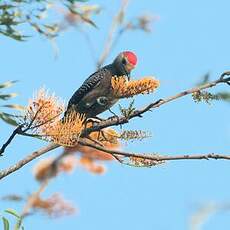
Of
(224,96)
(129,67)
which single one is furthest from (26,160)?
(129,67)

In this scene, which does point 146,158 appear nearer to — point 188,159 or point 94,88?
point 188,159

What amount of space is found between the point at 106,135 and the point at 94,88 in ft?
4.29

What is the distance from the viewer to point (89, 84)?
14.2 ft

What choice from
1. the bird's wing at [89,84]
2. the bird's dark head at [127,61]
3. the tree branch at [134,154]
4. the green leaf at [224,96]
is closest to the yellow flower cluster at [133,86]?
the tree branch at [134,154]

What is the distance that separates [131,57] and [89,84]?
466 millimetres

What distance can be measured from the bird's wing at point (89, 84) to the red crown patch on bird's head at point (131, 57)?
0.33 m

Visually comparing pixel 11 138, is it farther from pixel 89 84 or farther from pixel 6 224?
pixel 89 84

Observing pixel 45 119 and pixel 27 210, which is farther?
pixel 27 210

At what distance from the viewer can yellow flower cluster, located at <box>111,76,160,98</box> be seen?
255cm

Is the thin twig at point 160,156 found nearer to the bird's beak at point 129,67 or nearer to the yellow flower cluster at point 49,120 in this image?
the yellow flower cluster at point 49,120

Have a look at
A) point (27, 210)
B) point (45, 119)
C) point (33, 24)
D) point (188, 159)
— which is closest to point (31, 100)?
point (45, 119)

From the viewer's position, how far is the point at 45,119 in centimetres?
260

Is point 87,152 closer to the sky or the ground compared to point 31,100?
closer to the sky

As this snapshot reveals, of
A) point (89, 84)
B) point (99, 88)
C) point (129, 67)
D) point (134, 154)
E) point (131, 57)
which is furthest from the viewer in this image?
point (89, 84)
